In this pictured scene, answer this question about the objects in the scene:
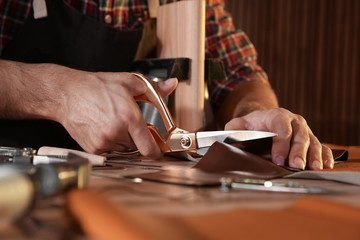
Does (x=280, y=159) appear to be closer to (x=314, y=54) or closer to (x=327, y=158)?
(x=327, y=158)

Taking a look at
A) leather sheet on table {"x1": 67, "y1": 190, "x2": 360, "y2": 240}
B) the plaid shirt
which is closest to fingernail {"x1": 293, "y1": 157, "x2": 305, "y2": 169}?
leather sheet on table {"x1": 67, "y1": 190, "x2": 360, "y2": 240}

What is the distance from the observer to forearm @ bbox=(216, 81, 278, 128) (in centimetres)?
134

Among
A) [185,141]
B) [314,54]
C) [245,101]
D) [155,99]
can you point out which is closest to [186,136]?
[185,141]

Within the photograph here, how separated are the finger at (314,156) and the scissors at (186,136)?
0.10m

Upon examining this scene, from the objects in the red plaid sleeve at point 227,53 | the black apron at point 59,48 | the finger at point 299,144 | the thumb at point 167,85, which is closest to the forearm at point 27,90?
the black apron at point 59,48

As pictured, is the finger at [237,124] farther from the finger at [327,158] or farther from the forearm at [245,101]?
the forearm at [245,101]

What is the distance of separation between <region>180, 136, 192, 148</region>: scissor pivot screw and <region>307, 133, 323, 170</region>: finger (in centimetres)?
23

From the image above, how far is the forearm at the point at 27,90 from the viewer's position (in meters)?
0.89

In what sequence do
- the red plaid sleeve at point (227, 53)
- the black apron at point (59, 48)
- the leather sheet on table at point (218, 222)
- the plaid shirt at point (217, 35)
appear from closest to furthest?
the leather sheet on table at point (218, 222) < the black apron at point (59, 48) < the plaid shirt at point (217, 35) < the red plaid sleeve at point (227, 53)

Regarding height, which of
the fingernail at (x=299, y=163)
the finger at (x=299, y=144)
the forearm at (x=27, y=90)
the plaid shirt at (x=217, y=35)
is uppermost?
the plaid shirt at (x=217, y=35)

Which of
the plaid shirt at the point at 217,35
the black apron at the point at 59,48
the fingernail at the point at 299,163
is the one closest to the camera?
the fingernail at the point at 299,163

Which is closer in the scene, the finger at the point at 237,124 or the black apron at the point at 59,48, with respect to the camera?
the finger at the point at 237,124

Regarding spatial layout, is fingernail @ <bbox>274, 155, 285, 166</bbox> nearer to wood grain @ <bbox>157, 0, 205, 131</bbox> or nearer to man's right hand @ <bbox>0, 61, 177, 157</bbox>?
man's right hand @ <bbox>0, 61, 177, 157</bbox>

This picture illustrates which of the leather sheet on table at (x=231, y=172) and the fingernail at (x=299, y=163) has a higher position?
the leather sheet on table at (x=231, y=172)
